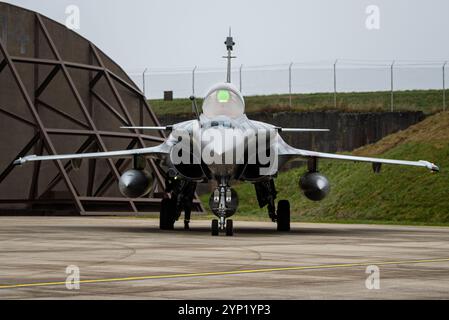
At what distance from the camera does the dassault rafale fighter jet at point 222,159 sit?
2366 centimetres

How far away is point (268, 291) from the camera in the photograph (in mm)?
11000

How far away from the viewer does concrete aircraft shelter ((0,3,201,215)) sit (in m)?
40.9

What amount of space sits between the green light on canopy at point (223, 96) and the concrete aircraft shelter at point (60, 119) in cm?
1563

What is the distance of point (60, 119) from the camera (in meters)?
44.4

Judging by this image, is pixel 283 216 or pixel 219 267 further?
pixel 283 216

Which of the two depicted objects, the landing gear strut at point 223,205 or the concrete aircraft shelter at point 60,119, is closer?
the landing gear strut at point 223,205

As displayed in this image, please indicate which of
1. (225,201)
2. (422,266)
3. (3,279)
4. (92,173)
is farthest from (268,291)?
(92,173)

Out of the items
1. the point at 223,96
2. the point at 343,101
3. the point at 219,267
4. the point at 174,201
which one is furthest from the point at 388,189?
the point at 343,101

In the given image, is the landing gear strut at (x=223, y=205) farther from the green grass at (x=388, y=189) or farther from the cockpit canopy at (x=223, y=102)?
the green grass at (x=388, y=189)

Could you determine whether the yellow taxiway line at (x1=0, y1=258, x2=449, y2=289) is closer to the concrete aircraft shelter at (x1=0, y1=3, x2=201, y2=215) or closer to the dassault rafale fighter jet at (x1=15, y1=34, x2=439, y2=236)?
the dassault rafale fighter jet at (x1=15, y1=34, x2=439, y2=236)

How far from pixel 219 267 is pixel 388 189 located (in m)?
28.6

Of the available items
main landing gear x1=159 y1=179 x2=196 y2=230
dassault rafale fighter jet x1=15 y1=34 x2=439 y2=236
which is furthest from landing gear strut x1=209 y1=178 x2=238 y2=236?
main landing gear x1=159 y1=179 x2=196 y2=230

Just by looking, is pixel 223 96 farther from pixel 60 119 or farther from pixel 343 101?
pixel 343 101

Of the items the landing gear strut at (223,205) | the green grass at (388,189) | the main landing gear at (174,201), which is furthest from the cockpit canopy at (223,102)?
the green grass at (388,189)
